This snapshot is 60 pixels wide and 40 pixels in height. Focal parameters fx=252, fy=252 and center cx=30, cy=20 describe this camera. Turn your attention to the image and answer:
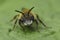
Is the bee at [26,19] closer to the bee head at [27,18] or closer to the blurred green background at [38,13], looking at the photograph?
the bee head at [27,18]

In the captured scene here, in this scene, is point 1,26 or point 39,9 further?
point 39,9

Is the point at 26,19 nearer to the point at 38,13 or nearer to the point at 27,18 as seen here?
the point at 27,18

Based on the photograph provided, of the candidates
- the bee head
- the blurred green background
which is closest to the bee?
the bee head

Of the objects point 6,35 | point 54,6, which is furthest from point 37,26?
point 54,6

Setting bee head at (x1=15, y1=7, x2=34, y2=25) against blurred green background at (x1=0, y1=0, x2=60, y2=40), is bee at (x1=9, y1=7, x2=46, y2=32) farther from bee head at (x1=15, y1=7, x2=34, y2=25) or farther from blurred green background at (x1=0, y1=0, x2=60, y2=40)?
blurred green background at (x1=0, y1=0, x2=60, y2=40)

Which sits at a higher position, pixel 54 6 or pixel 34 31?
pixel 54 6

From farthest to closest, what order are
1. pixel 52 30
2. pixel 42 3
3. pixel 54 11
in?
pixel 42 3
pixel 54 11
pixel 52 30

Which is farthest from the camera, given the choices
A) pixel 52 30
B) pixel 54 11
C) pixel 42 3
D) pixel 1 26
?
pixel 42 3

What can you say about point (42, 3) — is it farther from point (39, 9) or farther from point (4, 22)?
point (4, 22)
